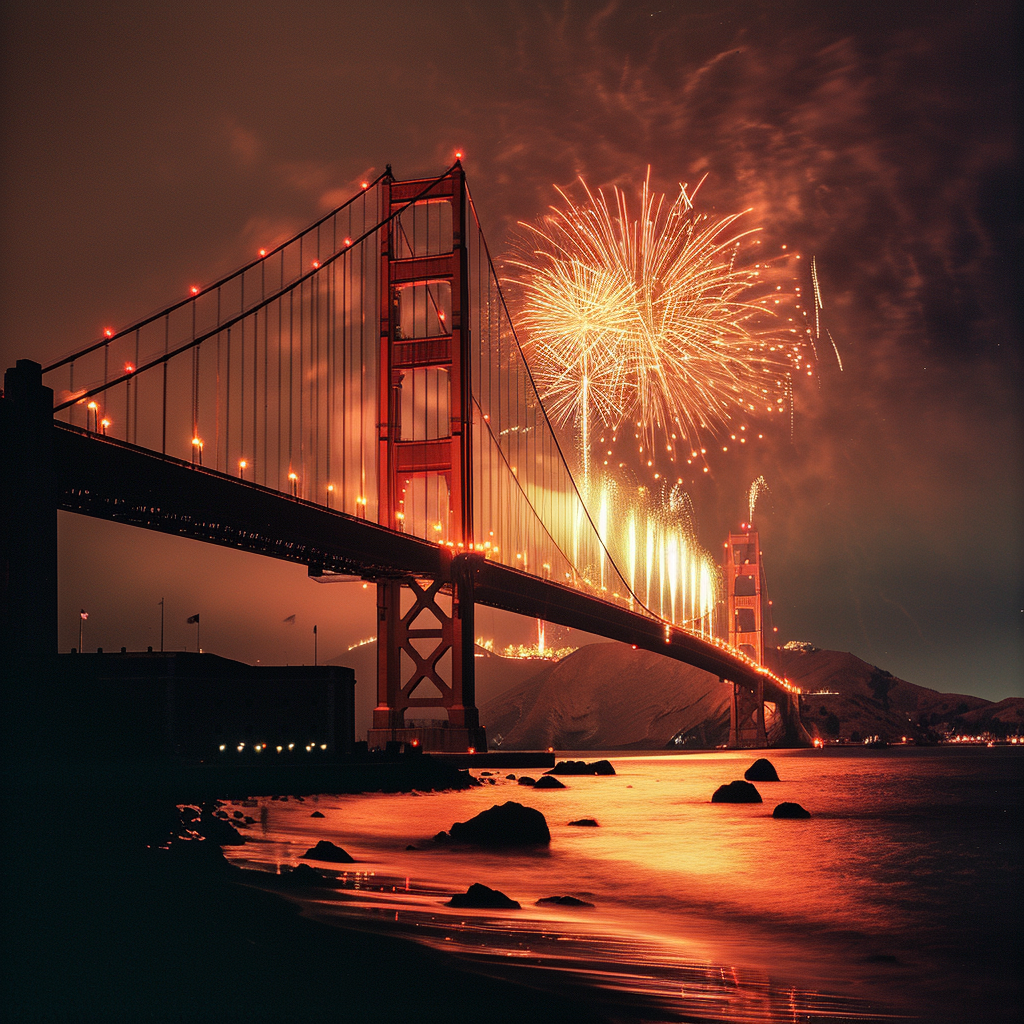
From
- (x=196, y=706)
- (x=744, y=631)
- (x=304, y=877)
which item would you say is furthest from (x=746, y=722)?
(x=304, y=877)

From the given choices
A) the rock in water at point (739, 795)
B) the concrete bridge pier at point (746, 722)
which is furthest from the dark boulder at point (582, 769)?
the concrete bridge pier at point (746, 722)

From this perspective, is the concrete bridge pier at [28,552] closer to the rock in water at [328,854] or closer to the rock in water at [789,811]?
the rock in water at [328,854]

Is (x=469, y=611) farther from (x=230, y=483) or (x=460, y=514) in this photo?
(x=230, y=483)

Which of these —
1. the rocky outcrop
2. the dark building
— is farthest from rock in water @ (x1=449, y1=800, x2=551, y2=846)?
the dark building

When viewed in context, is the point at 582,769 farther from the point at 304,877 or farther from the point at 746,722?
the point at 746,722

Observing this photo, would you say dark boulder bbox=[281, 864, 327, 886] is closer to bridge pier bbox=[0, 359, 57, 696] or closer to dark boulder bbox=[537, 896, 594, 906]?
dark boulder bbox=[537, 896, 594, 906]

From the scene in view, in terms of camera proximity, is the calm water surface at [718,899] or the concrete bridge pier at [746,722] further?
the concrete bridge pier at [746,722]
